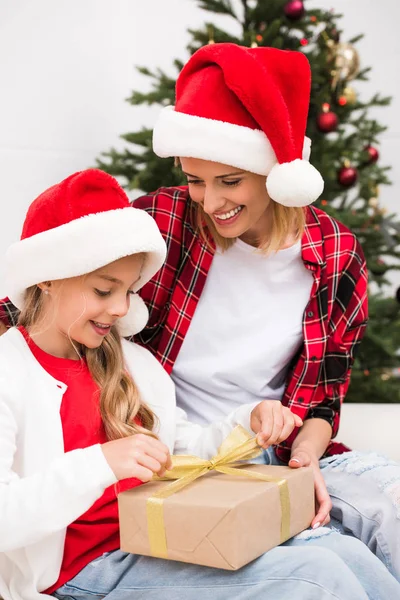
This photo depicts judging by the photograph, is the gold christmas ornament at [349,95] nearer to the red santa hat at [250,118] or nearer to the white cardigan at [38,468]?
the red santa hat at [250,118]

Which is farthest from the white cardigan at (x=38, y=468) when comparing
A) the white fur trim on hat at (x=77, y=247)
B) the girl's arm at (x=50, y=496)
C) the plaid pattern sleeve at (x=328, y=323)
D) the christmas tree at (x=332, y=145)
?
the christmas tree at (x=332, y=145)

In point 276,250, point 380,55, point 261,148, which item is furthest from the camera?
point 380,55

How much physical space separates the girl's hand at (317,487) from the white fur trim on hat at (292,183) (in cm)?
49

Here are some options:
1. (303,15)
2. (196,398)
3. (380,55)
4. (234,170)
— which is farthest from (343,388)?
(380,55)

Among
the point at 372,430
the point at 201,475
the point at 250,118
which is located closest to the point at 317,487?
the point at 201,475

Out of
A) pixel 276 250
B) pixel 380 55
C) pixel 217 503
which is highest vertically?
pixel 380 55

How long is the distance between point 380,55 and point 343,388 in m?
2.69

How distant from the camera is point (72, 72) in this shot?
366cm

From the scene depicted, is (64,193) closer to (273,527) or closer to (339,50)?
(273,527)

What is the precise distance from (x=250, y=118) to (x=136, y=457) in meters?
0.72

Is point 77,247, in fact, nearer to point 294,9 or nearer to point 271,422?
point 271,422

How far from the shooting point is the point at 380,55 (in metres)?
3.95

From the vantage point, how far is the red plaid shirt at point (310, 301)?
1.66m

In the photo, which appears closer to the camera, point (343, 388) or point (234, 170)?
point (234, 170)
